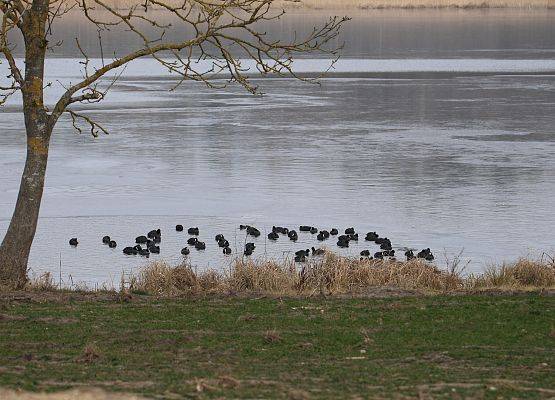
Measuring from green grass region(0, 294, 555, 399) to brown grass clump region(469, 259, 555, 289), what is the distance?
1512 mm

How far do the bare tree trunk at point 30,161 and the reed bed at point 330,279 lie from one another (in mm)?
1262

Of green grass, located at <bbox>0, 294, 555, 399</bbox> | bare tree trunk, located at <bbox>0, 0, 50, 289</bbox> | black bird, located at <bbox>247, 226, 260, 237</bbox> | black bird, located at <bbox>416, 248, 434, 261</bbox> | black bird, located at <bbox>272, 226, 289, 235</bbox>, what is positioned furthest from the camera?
black bird, located at <bbox>247, 226, 260, 237</bbox>

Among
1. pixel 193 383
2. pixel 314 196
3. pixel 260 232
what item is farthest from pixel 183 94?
pixel 193 383

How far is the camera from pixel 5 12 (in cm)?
1171

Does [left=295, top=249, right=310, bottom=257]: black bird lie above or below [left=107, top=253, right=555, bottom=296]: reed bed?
below

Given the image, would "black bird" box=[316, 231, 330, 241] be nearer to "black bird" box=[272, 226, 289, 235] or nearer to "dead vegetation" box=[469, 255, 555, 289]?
"black bird" box=[272, 226, 289, 235]

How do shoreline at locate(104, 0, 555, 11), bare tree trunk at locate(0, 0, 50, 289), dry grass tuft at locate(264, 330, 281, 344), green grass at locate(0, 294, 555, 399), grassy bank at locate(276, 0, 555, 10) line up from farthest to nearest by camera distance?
1. grassy bank at locate(276, 0, 555, 10)
2. shoreline at locate(104, 0, 555, 11)
3. bare tree trunk at locate(0, 0, 50, 289)
4. dry grass tuft at locate(264, 330, 281, 344)
5. green grass at locate(0, 294, 555, 399)

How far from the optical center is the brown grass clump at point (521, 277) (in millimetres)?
12750

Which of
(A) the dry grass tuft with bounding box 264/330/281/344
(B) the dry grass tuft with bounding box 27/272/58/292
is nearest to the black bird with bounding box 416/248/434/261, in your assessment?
(B) the dry grass tuft with bounding box 27/272/58/292

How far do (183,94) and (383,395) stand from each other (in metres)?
33.5

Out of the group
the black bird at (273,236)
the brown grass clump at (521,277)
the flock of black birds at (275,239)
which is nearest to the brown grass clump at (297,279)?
the brown grass clump at (521,277)

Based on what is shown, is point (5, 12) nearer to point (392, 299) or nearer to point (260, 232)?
point (392, 299)

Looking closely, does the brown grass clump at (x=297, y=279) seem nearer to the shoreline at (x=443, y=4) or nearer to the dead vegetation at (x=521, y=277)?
the dead vegetation at (x=521, y=277)

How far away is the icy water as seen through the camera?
17.2m
